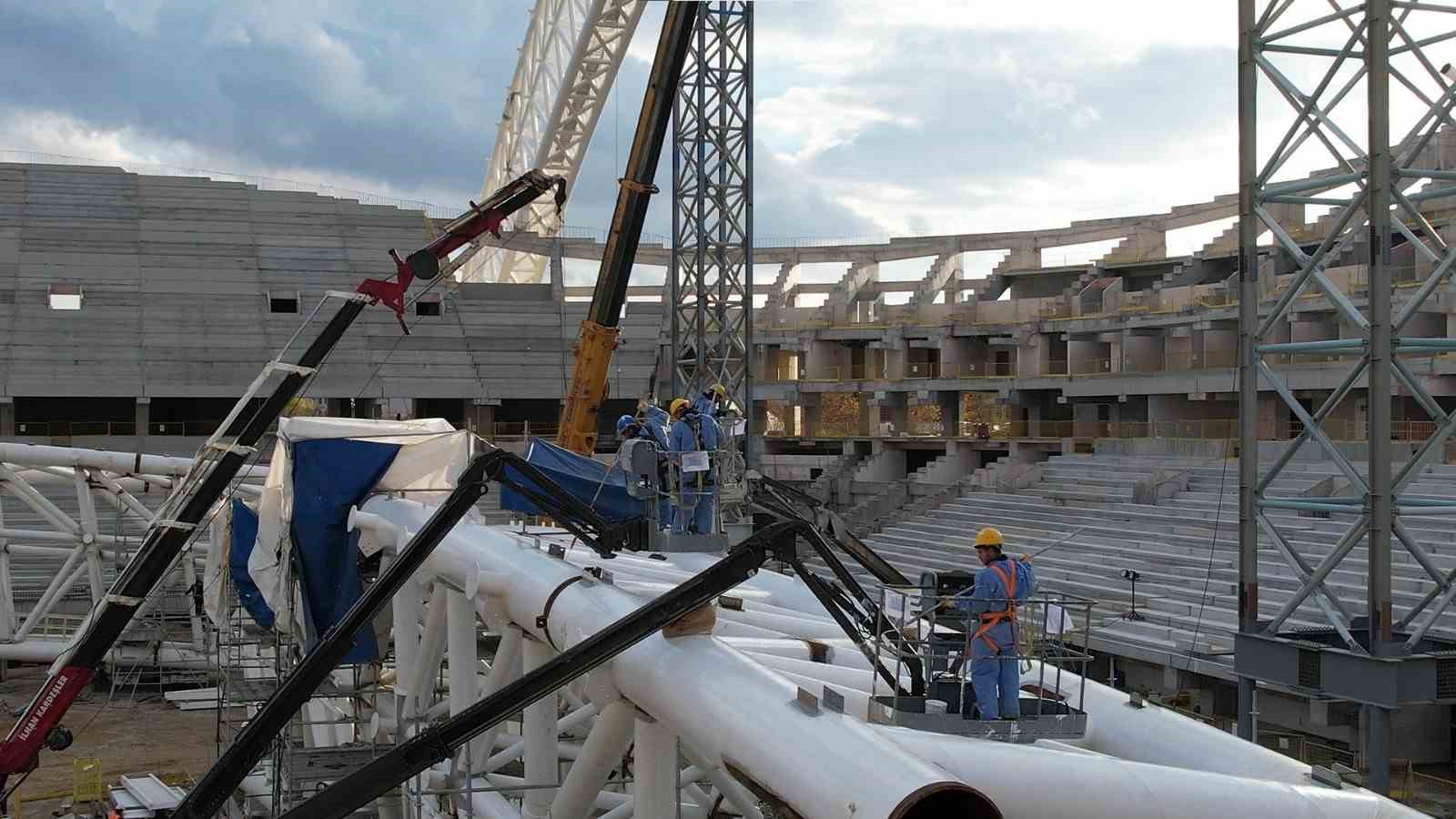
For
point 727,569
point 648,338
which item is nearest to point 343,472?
point 727,569

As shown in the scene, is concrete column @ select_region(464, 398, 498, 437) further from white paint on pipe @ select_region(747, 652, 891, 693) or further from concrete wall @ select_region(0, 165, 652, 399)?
white paint on pipe @ select_region(747, 652, 891, 693)

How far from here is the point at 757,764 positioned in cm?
583

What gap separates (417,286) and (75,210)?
13.3 m

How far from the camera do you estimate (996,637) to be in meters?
7.29

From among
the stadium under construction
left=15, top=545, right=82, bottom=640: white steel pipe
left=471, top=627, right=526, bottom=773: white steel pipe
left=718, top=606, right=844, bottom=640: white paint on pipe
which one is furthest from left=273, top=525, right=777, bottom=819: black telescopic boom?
left=15, top=545, right=82, bottom=640: white steel pipe

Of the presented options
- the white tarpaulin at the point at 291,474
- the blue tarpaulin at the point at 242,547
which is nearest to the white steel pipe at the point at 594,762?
the white tarpaulin at the point at 291,474

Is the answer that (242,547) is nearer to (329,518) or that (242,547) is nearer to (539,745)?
(329,518)

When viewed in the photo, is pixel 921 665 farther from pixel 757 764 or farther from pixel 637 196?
pixel 637 196

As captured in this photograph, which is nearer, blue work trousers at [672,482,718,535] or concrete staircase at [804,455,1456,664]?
blue work trousers at [672,482,718,535]

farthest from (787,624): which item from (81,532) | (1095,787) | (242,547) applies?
(81,532)

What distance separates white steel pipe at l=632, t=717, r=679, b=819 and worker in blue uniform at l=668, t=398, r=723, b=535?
29.3 feet

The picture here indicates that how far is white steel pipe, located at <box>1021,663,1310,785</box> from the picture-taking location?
23.3ft

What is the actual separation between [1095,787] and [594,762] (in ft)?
11.6

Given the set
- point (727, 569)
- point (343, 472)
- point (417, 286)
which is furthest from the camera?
point (417, 286)
